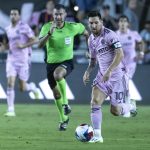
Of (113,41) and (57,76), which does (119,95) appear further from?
(57,76)

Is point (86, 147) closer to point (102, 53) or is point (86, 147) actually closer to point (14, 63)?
point (102, 53)

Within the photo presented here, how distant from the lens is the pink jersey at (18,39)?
1834cm

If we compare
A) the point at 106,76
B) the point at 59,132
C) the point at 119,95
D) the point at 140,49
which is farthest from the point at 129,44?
the point at 106,76

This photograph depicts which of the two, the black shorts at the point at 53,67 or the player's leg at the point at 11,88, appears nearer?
the black shorts at the point at 53,67

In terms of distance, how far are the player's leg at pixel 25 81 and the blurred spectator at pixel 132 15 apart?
4.02m

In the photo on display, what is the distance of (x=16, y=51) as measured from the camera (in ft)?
61.3

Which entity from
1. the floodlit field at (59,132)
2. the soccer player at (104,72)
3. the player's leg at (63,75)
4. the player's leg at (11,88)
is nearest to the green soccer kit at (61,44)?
the player's leg at (63,75)

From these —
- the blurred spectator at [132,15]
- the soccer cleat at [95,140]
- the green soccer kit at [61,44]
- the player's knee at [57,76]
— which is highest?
the green soccer kit at [61,44]

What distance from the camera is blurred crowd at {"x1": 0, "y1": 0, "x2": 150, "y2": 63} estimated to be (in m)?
22.0

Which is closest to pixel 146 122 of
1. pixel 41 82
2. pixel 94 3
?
pixel 41 82

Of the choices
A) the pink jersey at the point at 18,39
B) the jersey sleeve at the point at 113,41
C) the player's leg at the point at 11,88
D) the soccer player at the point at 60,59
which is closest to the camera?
the jersey sleeve at the point at 113,41

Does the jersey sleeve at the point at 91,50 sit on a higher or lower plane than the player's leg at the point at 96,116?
higher

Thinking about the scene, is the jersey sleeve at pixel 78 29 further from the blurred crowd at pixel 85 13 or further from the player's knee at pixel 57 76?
→ the blurred crowd at pixel 85 13

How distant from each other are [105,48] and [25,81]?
733 cm
